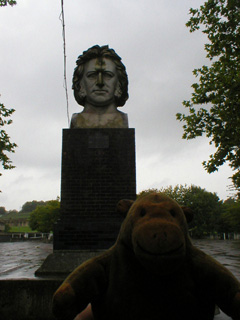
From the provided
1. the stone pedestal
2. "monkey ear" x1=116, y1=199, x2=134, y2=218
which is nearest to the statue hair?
the stone pedestal

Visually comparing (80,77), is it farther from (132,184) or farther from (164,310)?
(164,310)

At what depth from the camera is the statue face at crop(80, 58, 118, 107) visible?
6.21 m

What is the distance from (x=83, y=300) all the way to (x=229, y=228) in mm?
47504

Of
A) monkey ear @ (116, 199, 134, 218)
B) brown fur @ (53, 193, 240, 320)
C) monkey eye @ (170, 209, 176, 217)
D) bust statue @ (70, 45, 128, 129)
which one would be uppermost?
bust statue @ (70, 45, 128, 129)

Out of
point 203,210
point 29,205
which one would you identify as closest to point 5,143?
point 203,210

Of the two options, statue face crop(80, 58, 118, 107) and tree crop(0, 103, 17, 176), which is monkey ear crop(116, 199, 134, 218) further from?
tree crop(0, 103, 17, 176)

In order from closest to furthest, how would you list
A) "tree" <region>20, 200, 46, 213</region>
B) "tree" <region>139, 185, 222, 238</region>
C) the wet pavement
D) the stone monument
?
the wet pavement < the stone monument < "tree" <region>139, 185, 222, 238</region> < "tree" <region>20, 200, 46, 213</region>

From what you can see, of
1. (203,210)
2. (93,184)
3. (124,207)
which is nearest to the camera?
(124,207)

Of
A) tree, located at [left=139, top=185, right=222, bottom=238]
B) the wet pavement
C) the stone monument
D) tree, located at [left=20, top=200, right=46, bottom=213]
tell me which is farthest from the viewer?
tree, located at [left=20, top=200, right=46, bottom=213]

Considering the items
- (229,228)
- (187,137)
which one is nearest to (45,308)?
(187,137)

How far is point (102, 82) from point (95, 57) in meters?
0.58

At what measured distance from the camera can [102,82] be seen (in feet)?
20.2

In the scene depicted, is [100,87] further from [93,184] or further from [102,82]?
[93,184]

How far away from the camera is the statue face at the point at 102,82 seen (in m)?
6.21
